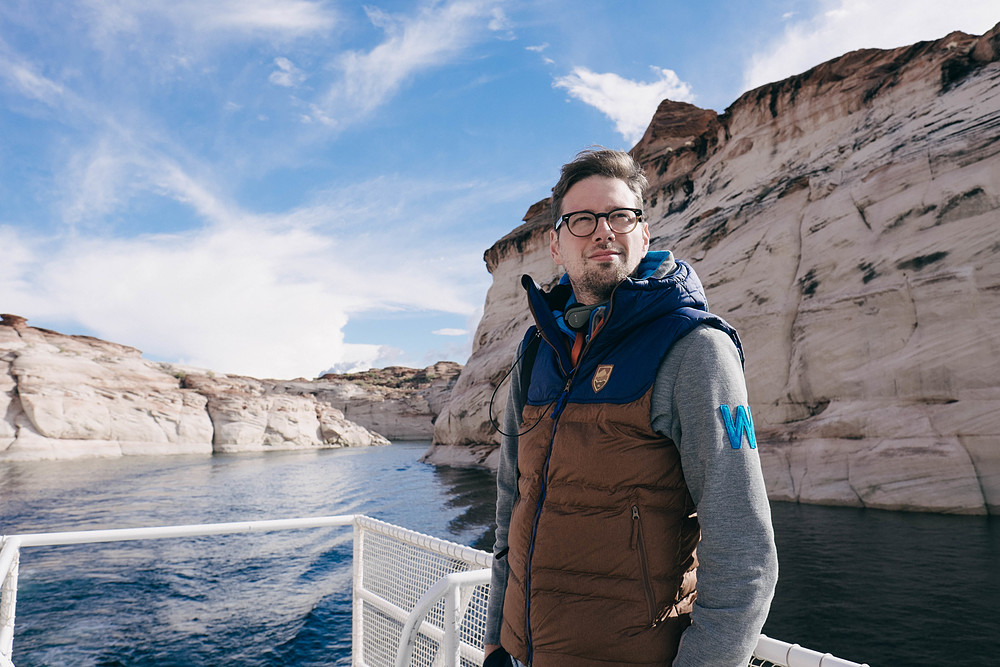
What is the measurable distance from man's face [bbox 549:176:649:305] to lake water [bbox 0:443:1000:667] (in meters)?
6.18

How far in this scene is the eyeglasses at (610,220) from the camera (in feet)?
5.36

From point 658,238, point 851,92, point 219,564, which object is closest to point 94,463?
point 219,564

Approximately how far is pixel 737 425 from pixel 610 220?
2.31 ft

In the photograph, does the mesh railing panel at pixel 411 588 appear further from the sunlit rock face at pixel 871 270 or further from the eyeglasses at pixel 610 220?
the sunlit rock face at pixel 871 270

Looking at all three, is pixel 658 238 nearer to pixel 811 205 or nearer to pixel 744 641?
pixel 811 205

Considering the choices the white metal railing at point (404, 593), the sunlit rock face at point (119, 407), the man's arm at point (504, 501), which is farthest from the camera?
the sunlit rock face at point (119, 407)

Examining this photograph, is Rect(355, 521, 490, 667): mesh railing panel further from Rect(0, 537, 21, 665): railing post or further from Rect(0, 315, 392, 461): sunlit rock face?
Rect(0, 315, 392, 461): sunlit rock face

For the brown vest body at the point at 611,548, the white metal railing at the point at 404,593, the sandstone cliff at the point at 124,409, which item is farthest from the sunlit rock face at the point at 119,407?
the brown vest body at the point at 611,548

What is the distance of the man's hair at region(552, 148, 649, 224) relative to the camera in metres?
1.69

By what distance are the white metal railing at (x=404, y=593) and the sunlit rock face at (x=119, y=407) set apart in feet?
129

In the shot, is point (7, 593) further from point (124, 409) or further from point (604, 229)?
point (124, 409)

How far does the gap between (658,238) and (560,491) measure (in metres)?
24.0

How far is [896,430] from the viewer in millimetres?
12258

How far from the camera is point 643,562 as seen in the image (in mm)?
1329
